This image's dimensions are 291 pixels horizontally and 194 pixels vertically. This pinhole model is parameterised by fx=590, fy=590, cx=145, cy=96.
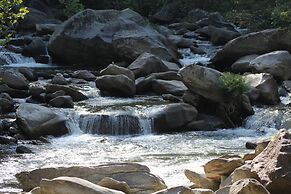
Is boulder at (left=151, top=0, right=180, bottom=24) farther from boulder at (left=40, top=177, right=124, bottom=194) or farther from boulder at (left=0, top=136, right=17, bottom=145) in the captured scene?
boulder at (left=40, top=177, right=124, bottom=194)

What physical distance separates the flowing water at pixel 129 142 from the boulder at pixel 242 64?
16.5 feet

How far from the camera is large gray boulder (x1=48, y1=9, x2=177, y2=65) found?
25.7 m

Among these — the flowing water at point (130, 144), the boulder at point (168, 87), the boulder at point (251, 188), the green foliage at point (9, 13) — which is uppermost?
the green foliage at point (9, 13)

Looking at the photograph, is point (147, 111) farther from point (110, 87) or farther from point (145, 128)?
point (110, 87)

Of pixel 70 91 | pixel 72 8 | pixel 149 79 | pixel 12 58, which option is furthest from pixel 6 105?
pixel 72 8

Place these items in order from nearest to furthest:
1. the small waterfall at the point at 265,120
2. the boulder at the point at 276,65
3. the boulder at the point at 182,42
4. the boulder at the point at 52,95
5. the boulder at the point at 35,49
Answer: the small waterfall at the point at 265,120 → the boulder at the point at 52,95 → the boulder at the point at 276,65 → the boulder at the point at 35,49 → the boulder at the point at 182,42

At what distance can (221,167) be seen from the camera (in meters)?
8.78

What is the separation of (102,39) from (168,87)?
753cm

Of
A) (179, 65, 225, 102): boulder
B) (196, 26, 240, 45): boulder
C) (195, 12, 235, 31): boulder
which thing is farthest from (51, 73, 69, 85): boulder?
(195, 12, 235, 31): boulder

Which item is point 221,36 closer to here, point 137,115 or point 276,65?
point 276,65

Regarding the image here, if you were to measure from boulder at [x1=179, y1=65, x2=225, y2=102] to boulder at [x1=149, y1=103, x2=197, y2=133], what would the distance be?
0.74m

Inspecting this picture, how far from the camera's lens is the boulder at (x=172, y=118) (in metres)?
16.3

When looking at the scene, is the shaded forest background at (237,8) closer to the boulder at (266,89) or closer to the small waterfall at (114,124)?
the boulder at (266,89)

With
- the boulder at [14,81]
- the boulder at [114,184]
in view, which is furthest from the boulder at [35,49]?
the boulder at [114,184]
